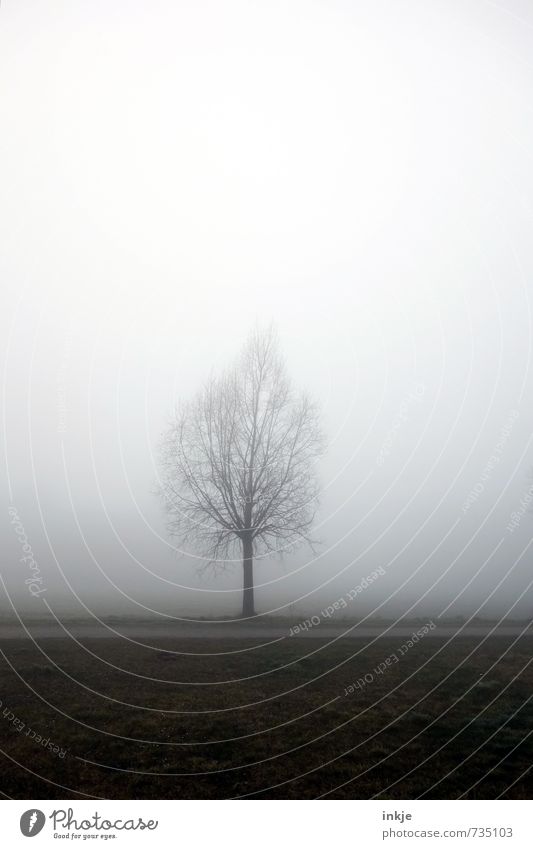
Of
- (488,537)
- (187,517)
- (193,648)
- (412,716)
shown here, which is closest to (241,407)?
(187,517)

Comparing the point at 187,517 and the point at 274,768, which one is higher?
the point at 187,517

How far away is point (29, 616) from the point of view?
18797 millimetres

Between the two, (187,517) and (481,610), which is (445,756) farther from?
(481,610)

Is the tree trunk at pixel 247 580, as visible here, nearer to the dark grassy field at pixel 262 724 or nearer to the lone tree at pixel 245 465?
the lone tree at pixel 245 465

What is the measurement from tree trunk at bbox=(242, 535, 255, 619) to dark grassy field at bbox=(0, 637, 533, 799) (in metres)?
6.30

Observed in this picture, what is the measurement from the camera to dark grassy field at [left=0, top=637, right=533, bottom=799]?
6.77 m

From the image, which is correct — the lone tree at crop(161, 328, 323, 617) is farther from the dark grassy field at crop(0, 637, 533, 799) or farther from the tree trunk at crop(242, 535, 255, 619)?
the dark grassy field at crop(0, 637, 533, 799)

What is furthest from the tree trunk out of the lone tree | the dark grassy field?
the dark grassy field

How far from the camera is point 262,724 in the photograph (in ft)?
28.2

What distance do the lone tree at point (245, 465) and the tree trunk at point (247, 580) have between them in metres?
0.05

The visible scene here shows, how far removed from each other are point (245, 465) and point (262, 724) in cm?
1269

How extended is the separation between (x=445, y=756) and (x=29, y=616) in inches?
646

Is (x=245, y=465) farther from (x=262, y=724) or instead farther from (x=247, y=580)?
(x=262, y=724)

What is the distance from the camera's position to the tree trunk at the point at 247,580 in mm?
19578
